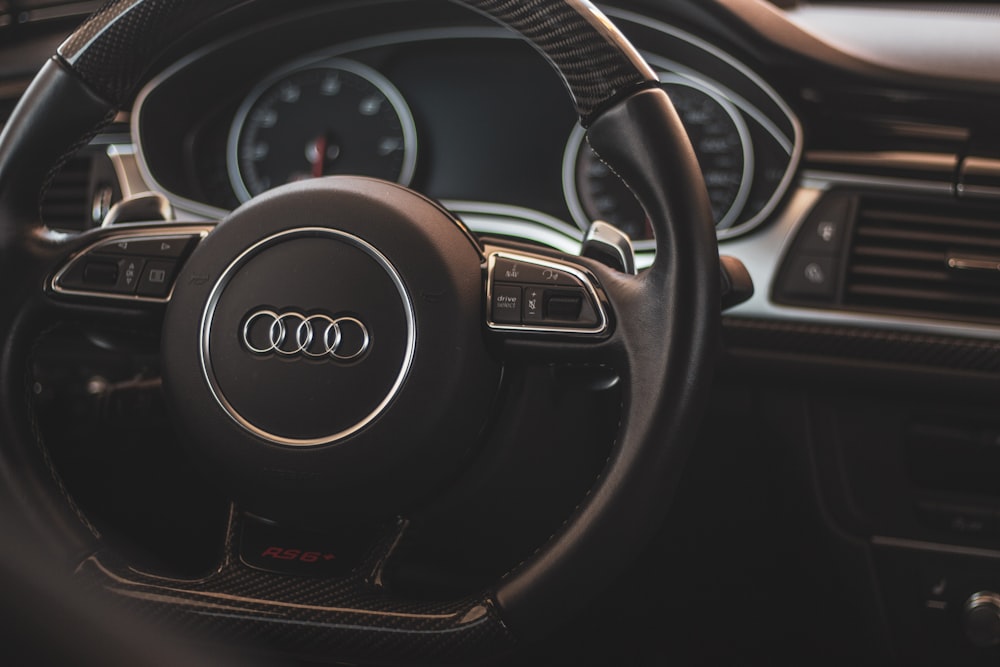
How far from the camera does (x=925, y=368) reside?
4.35 ft

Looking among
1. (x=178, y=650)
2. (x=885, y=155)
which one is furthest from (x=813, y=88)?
(x=178, y=650)

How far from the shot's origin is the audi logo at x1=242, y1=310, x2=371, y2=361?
0.87m

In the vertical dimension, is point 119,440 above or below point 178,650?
below

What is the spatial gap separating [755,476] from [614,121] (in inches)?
32.7

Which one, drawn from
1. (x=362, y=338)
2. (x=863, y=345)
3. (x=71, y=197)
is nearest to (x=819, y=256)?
A: (x=863, y=345)

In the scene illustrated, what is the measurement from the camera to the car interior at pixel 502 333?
829 mm

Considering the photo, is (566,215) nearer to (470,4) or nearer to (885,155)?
(885,155)

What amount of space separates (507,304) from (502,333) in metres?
0.03

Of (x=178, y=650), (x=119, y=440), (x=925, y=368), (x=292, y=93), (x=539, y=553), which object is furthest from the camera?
(x=292, y=93)

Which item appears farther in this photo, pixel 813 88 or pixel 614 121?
pixel 813 88

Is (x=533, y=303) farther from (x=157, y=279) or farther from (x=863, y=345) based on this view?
(x=863, y=345)

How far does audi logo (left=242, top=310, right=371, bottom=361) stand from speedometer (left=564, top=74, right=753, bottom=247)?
2.15ft

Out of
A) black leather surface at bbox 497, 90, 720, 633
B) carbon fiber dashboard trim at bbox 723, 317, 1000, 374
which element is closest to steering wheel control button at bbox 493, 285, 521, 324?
black leather surface at bbox 497, 90, 720, 633

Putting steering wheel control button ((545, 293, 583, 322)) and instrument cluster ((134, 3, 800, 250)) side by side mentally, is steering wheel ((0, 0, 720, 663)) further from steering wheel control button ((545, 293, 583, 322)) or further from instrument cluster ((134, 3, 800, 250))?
instrument cluster ((134, 3, 800, 250))
